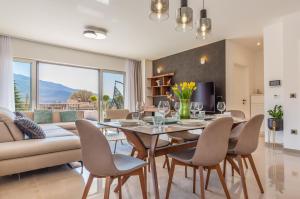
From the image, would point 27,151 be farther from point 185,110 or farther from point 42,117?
point 42,117

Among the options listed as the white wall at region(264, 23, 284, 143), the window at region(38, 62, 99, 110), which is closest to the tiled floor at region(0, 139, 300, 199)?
the white wall at region(264, 23, 284, 143)

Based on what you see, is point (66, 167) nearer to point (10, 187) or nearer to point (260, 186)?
point (10, 187)

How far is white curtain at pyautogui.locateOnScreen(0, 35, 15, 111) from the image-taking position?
14.9 ft

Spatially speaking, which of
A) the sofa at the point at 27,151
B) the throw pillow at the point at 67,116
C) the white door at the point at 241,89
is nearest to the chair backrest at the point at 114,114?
the throw pillow at the point at 67,116

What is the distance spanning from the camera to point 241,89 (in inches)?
219

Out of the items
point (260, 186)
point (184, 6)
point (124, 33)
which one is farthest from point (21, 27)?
point (260, 186)

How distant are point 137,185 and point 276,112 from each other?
10.9ft

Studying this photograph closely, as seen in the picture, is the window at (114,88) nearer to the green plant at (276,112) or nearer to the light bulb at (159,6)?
the green plant at (276,112)

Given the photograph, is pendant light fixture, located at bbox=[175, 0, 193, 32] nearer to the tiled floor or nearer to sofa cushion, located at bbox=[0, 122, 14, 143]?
the tiled floor

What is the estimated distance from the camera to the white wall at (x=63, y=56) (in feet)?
16.3

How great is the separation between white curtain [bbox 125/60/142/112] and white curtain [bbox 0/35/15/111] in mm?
3419

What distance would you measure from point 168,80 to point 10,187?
533 cm

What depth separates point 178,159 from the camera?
1.76m

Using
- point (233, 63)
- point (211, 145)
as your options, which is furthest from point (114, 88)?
point (211, 145)
